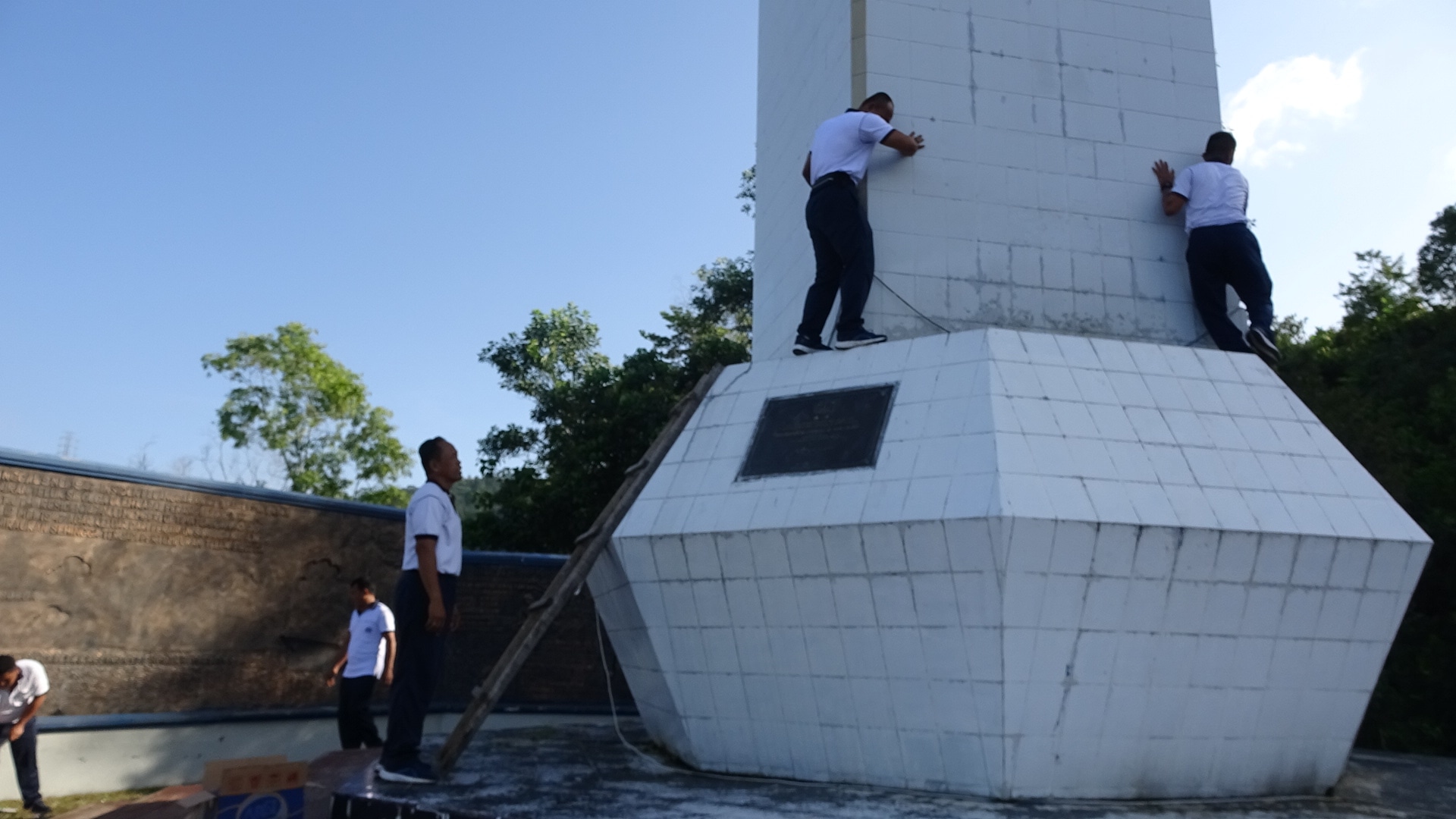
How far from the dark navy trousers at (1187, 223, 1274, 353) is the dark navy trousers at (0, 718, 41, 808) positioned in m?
8.55

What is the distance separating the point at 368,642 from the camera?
8023 mm

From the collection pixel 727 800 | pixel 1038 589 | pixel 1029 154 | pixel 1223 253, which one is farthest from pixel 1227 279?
pixel 727 800

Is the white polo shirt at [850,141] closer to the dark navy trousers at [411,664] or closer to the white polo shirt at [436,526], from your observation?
the white polo shirt at [436,526]

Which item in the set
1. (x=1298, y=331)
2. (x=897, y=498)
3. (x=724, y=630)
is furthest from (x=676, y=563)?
(x=1298, y=331)

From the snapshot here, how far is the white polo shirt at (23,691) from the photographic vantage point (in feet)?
23.2

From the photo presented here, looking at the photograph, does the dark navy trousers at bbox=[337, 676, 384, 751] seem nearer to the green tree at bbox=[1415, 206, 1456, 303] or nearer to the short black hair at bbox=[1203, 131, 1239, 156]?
the short black hair at bbox=[1203, 131, 1239, 156]

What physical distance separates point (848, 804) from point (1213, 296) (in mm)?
4470

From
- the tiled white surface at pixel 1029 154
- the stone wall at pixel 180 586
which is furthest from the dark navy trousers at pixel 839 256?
the stone wall at pixel 180 586

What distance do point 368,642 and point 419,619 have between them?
317 cm

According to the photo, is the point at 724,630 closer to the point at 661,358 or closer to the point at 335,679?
the point at 335,679

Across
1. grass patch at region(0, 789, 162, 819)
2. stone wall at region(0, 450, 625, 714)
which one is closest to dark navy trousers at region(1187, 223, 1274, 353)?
stone wall at region(0, 450, 625, 714)

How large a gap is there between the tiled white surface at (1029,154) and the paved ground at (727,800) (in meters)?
3.03

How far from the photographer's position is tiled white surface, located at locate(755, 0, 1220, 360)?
7.12 metres

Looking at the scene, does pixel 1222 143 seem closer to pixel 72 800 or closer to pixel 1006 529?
pixel 1006 529
